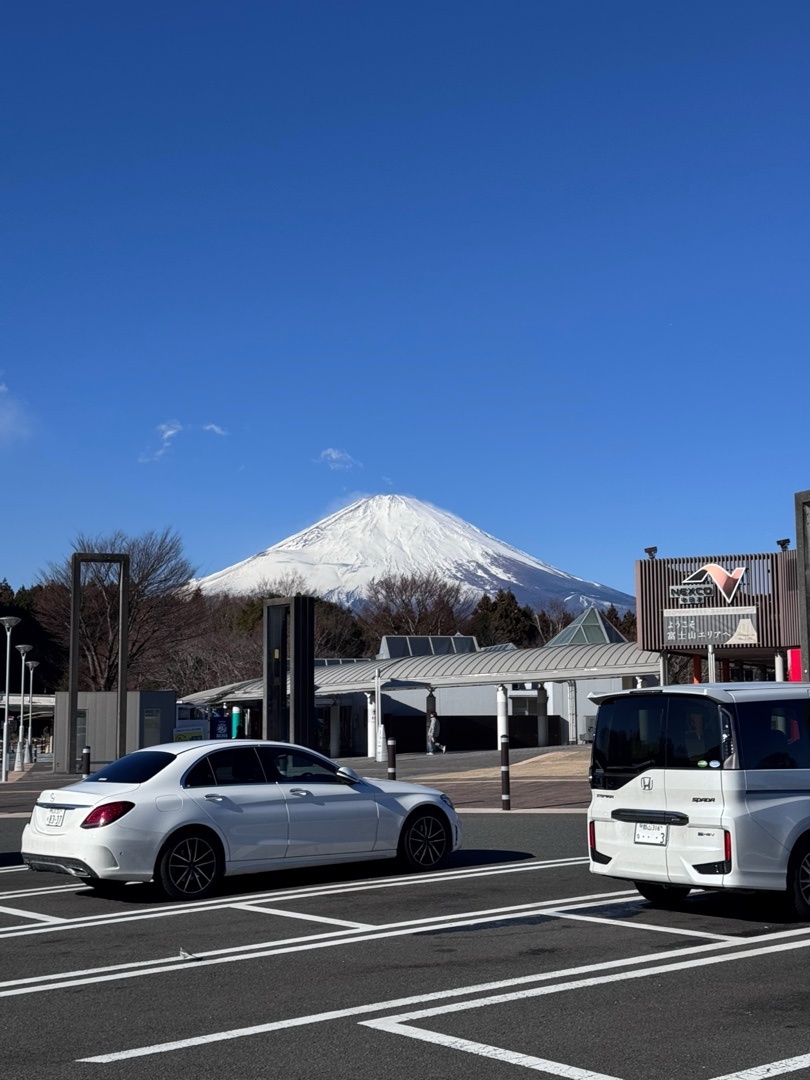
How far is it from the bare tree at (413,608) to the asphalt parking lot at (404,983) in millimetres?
81758

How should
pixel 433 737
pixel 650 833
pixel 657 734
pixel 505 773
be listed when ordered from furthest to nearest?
pixel 433 737, pixel 505 773, pixel 657 734, pixel 650 833

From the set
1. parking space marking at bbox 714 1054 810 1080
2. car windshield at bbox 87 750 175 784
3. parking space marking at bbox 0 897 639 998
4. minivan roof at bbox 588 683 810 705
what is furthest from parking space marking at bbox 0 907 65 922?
parking space marking at bbox 714 1054 810 1080

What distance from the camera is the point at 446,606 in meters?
94.9

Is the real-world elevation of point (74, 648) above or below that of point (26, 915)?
above

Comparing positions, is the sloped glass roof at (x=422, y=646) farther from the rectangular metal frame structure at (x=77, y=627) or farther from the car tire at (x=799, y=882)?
the car tire at (x=799, y=882)

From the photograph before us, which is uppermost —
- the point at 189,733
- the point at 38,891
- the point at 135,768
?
the point at 135,768

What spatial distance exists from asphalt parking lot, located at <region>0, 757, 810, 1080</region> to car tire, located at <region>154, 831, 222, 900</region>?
0.66 feet

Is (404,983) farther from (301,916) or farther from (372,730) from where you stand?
(372,730)

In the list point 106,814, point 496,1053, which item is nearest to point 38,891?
point 106,814

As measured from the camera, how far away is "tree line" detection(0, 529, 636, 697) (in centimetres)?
6125

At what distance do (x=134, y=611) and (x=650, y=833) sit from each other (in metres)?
54.8

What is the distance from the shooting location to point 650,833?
943 cm

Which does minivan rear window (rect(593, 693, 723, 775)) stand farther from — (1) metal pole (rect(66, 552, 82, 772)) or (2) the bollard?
(1) metal pole (rect(66, 552, 82, 772))

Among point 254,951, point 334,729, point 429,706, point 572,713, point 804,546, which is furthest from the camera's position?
point 334,729
